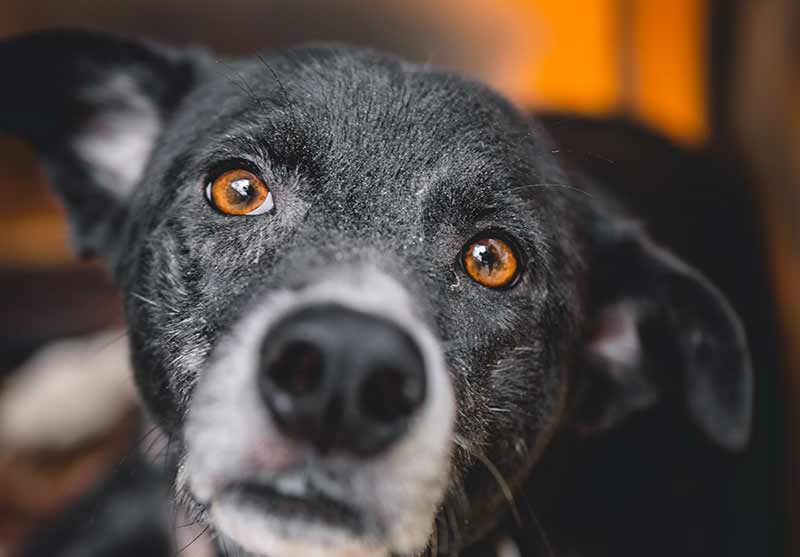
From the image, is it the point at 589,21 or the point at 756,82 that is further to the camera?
the point at 589,21

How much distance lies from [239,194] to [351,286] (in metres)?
0.42

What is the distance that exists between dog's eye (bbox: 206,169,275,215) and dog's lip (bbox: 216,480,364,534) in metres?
0.54

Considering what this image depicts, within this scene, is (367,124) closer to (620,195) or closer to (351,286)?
(351,286)

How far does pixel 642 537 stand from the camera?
248 centimetres

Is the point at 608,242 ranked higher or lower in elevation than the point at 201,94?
lower

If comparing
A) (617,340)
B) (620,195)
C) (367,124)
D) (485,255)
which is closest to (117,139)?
(367,124)

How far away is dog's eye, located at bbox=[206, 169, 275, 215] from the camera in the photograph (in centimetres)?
145

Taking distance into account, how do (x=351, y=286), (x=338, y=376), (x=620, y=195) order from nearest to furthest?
(x=338, y=376), (x=351, y=286), (x=620, y=195)

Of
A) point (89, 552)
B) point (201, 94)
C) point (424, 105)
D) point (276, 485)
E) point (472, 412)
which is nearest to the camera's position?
point (276, 485)

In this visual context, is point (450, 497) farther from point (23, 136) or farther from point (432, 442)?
point (23, 136)

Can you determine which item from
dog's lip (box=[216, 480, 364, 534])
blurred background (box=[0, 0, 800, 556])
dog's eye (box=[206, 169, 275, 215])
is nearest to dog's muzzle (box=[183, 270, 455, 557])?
dog's lip (box=[216, 480, 364, 534])

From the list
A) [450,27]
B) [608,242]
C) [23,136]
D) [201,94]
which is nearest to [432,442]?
[608,242]

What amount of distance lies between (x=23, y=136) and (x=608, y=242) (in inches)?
57.9

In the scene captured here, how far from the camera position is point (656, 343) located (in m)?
1.93
